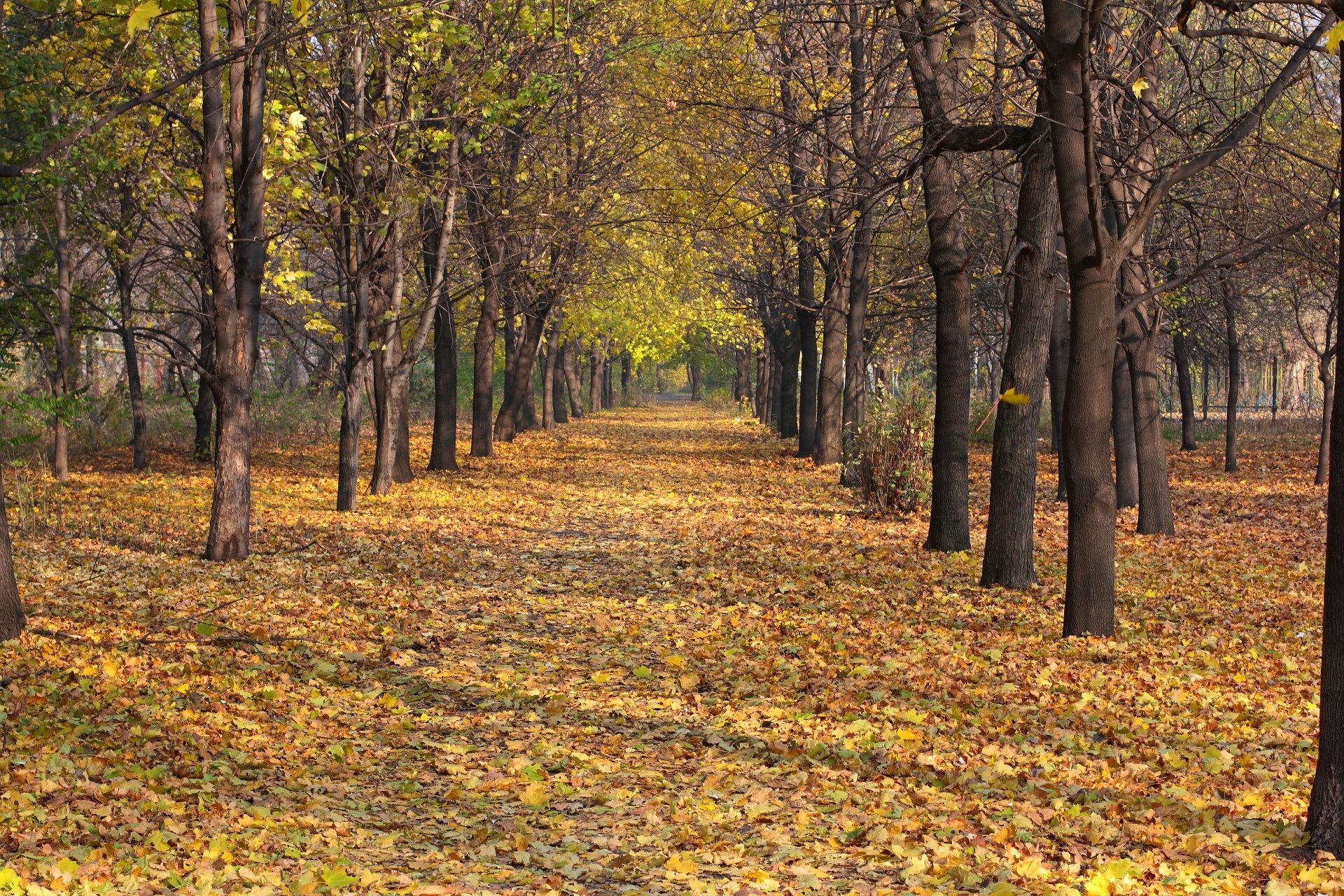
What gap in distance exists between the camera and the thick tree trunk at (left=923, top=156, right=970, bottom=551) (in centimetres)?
1266

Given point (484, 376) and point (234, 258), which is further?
point (484, 376)

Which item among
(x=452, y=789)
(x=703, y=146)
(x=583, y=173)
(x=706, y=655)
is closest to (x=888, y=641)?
(x=706, y=655)

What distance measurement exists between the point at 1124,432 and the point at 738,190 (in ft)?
28.0

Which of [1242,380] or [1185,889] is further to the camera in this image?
[1242,380]

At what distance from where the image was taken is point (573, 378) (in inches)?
2044

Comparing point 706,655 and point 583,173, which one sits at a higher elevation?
point 583,173

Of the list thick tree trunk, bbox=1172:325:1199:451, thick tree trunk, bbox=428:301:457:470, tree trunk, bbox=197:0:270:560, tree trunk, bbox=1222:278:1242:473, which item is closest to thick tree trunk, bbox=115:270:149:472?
thick tree trunk, bbox=428:301:457:470

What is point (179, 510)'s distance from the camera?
1545 centimetres

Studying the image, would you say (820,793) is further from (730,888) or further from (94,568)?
(94,568)

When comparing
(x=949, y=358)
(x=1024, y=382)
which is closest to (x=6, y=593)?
(x=1024, y=382)

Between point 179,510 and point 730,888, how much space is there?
1289cm

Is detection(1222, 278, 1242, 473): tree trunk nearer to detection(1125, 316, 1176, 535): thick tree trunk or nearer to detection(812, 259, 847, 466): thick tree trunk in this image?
detection(812, 259, 847, 466): thick tree trunk

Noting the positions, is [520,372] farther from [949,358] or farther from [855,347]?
[949,358]

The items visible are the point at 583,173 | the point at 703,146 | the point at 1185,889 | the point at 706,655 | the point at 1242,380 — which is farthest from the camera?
the point at 1242,380
